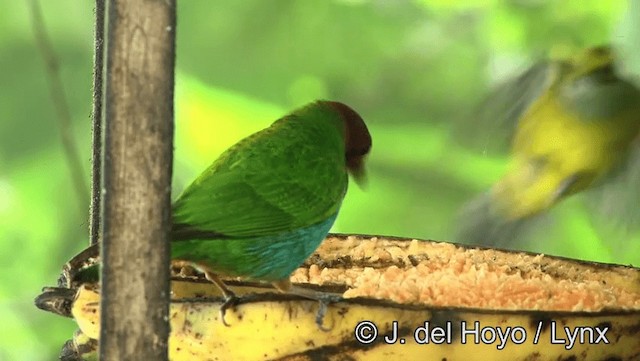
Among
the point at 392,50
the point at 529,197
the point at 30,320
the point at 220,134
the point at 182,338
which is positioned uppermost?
the point at 392,50

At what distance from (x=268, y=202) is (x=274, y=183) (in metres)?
0.02

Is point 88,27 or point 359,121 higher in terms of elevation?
point 88,27

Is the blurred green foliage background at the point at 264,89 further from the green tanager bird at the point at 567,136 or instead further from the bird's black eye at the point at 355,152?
the bird's black eye at the point at 355,152

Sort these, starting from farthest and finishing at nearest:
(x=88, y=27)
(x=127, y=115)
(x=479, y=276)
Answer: (x=88, y=27)
(x=479, y=276)
(x=127, y=115)

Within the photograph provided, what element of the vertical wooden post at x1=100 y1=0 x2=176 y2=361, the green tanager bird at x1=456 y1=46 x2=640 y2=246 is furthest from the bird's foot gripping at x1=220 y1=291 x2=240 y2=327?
the green tanager bird at x1=456 y1=46 x2=640 y2=246

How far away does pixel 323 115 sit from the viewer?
0.67m

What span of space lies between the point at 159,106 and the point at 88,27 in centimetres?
101

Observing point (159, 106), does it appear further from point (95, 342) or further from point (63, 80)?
point (63, 80)

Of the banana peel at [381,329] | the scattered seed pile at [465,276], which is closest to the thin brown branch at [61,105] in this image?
the scattered seed pile at [465,276]

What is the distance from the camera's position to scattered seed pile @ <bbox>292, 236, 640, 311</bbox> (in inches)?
21.2

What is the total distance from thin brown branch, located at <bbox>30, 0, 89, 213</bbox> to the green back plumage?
69 centimetres

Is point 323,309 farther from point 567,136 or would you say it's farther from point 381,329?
point 567,136

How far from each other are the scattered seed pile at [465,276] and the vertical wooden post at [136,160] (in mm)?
211

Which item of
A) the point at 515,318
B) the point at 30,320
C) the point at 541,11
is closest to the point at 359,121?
the point at 515,318
